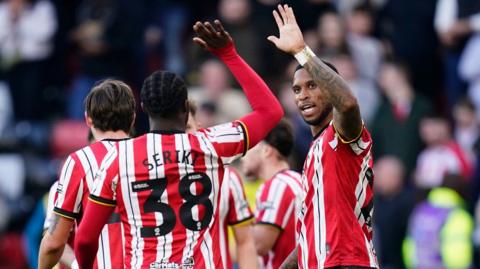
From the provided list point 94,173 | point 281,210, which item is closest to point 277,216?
point 281,210

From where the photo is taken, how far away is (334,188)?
8.12m

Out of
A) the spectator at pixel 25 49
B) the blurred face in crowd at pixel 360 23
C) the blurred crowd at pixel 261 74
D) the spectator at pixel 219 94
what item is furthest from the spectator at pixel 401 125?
the spectator at pixel 25 49

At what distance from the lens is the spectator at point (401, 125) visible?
17.1m

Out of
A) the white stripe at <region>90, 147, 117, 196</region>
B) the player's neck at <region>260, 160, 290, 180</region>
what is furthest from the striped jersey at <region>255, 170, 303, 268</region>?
the white stripe at <region>90, 147, 117, 196</region>

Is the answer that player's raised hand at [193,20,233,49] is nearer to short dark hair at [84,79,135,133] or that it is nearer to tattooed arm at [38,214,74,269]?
short dark hair at [84,79,135,133]

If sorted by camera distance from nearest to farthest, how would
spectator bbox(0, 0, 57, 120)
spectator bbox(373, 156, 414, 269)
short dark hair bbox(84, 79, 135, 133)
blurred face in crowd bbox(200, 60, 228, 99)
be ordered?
1. short dark hair bbox(84, 79, 135, 133)
2. spectator bbox(373, 156, 414, 269)
3. blurred face in crowd bbox(200, 60, 228, 99)
4. spectator bbox(0, 0, 57, 120)

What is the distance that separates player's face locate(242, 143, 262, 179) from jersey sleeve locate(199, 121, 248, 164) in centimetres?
221

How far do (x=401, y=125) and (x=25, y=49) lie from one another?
17.2 feet

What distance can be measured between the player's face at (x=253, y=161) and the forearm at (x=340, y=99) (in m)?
2.61

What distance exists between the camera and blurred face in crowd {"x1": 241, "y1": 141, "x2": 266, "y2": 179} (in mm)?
10578

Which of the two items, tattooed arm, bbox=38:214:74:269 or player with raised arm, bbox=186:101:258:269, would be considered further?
player with raised arm, bbox=186:101:258:269

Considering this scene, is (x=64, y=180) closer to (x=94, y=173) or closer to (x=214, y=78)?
(x=94, y=173)

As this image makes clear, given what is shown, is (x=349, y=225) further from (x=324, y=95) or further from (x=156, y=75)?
(x=156, y=75)

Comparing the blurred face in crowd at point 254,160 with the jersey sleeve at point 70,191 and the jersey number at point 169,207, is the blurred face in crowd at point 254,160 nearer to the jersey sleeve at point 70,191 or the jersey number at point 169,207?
the jersey sleeve at point 70,191
